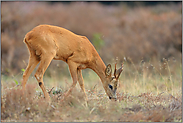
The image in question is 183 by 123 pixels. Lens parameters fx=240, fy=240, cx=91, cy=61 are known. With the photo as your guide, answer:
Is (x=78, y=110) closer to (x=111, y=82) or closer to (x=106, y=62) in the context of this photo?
(x=111, y=82)

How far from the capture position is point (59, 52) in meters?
6.80

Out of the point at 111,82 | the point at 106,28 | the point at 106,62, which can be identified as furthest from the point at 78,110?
the point at 106,28

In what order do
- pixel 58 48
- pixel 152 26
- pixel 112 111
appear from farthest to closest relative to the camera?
1. pixel 152 26
2. pixel 58 48
3. pixel 112 111

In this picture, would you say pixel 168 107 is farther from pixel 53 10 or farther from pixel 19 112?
pixel 53 10

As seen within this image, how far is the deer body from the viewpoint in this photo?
258 inches

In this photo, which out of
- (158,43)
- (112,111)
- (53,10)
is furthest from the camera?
(53,10)

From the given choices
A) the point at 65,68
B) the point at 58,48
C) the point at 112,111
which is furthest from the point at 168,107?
the point at 65,68

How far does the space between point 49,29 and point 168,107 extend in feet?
13.0

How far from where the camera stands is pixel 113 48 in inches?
842

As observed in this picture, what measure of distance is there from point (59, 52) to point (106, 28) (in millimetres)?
18642

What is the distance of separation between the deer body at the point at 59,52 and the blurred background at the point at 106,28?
33.0 feet

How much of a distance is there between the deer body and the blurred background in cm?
1005

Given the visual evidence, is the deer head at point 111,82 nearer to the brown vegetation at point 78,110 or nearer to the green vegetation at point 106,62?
the green vegetation at point 106,62

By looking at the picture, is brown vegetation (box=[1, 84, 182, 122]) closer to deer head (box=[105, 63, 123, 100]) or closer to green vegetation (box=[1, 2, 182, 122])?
green vegetation (box=[1, 2, 182, 122])
